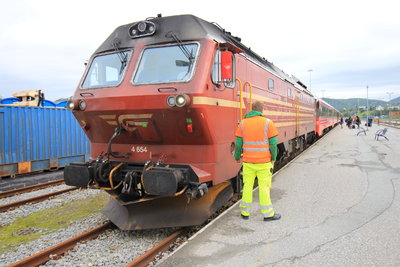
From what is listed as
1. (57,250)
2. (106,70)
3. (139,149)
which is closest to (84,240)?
(57,250)

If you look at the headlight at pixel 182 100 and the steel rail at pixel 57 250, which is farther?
the headlight at pixel 182 100

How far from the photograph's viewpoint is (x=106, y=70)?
526 cm

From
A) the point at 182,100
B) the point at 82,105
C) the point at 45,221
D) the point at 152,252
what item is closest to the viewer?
the point at 152,252

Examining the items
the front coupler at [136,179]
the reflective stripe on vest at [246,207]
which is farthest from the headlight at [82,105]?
the reflective stripe on vest at [246,207]

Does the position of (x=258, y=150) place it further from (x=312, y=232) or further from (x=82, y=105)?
(x=82, y=105)

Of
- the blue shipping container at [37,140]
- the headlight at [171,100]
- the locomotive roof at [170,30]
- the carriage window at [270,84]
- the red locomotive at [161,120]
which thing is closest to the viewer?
the headlight at [171,100]

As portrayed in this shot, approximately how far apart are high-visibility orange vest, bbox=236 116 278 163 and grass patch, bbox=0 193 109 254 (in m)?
3.43

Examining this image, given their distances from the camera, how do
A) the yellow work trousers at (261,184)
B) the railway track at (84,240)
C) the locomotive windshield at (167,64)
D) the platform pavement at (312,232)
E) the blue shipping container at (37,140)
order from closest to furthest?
the platform pavement at (312,232)
the railway track at (84,240)
the locomotive windshield at (167,64)
the yellow work trousers at (261,184)
the blue shipping container at (37,140)

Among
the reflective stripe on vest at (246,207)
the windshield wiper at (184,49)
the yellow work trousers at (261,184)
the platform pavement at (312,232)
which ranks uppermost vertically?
the windshield wiper at (184,49)

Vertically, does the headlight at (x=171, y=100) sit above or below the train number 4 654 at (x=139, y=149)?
above

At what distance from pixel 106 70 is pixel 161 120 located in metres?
1.54

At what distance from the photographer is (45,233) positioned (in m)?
5.14

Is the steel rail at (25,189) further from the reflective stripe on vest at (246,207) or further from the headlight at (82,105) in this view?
the reflective stripe on vest at (246,207)

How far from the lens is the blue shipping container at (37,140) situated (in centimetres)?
1037
